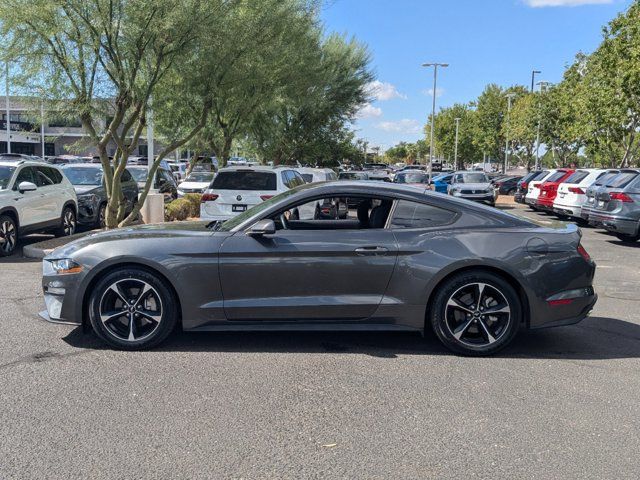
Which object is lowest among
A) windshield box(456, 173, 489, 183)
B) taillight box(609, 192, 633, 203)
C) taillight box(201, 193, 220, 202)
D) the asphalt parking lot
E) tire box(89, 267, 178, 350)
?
the asphalt parking lot

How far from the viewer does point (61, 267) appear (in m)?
5.26

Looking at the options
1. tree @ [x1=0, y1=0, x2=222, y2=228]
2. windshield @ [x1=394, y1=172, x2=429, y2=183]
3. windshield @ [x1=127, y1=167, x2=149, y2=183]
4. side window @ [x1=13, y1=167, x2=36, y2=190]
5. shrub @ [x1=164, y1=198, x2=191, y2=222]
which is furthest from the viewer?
windshield @ [x1=394, y1=172, x2=429, y2=183]

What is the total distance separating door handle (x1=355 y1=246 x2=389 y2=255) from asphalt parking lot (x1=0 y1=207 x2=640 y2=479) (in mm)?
913

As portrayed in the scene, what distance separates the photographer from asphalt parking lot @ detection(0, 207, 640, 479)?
3408 mm

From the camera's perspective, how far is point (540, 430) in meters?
3.89

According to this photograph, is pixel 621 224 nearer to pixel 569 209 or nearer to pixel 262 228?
pixel 569 209

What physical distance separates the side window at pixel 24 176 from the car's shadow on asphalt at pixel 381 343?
6211mm

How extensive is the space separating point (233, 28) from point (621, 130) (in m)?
21.9

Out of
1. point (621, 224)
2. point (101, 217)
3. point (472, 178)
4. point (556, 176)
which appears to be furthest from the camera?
point (472, 178)

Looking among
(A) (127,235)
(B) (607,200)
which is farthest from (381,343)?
(B) (607,200)

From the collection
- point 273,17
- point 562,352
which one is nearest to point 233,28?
point 273,17

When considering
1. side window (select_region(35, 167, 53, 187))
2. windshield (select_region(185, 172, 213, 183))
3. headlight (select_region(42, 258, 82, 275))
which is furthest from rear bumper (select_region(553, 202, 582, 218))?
headlight (select_region(42, 258, 82, 275))

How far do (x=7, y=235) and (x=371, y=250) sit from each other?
7779mm

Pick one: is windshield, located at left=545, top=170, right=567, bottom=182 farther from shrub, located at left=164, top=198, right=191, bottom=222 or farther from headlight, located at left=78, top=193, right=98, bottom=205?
headlight, located at left=78, top=193, right=98, bottom=205
